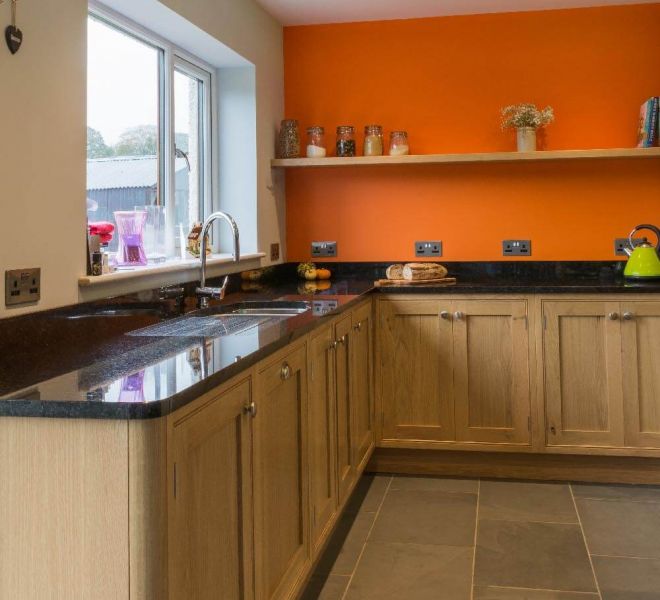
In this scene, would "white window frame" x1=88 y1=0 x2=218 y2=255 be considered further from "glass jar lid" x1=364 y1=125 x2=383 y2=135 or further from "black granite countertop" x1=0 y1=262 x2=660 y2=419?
"glass jar lid" x1=364 y1=125 x2=383 y2=135

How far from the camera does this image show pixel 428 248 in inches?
174

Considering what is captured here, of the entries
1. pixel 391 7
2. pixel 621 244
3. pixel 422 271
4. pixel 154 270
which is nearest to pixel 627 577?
pixel 422 271

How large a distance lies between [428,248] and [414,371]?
2.77 ft

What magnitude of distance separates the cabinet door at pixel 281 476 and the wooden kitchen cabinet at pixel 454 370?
4.68ft

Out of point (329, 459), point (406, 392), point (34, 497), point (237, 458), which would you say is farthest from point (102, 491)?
point (406, 392)

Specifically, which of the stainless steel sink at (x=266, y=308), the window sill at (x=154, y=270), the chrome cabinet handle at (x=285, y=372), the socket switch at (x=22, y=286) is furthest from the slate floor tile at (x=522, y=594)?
the socket switch at (x=22, y=286)

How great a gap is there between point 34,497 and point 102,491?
0.13 meters

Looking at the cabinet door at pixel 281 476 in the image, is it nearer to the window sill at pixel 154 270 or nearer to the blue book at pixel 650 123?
the window sill at pixel 154 270

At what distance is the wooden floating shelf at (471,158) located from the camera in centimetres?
397

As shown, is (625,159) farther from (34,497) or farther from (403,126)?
(34,497)

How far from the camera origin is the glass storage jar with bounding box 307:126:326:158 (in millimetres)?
4328

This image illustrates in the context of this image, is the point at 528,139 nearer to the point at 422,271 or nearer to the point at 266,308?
the point at 422,271

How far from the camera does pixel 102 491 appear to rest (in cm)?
137

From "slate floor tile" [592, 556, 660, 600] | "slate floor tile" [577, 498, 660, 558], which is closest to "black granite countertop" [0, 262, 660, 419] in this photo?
"slate floor tile" [577, 498, 660, 558]
